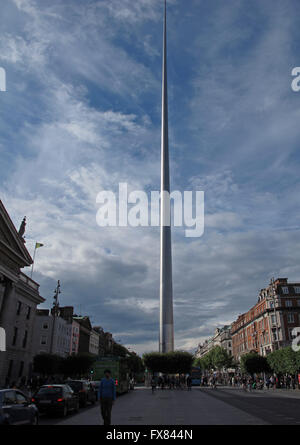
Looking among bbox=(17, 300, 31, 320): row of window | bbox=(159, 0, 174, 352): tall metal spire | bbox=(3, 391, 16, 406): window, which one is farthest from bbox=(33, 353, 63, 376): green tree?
bbox=(3, 391, 16, 406): window

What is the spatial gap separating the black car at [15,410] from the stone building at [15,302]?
26.8 meters

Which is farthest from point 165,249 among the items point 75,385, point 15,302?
point 75,385

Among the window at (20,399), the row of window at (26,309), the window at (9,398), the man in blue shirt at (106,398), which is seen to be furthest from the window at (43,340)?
the man in blue shirt at (106,398)

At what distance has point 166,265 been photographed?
85062 millimetres

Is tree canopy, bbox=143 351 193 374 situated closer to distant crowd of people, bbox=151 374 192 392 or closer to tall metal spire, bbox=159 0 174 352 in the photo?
distant crowd of people, bbox=151 374 192 392

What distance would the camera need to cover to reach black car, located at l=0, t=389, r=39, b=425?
34.7 ft

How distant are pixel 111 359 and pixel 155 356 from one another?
34322 millimetres

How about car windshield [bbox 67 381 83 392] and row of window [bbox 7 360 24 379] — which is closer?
car windshield [bbox 67 381 83 392]

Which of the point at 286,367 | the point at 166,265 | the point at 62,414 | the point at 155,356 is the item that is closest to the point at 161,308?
the point at 166,265

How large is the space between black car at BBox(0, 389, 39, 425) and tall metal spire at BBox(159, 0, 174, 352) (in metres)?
72.0

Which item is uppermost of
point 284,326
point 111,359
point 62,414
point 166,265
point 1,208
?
point 166,265

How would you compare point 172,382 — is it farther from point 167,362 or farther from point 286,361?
point 286,361
